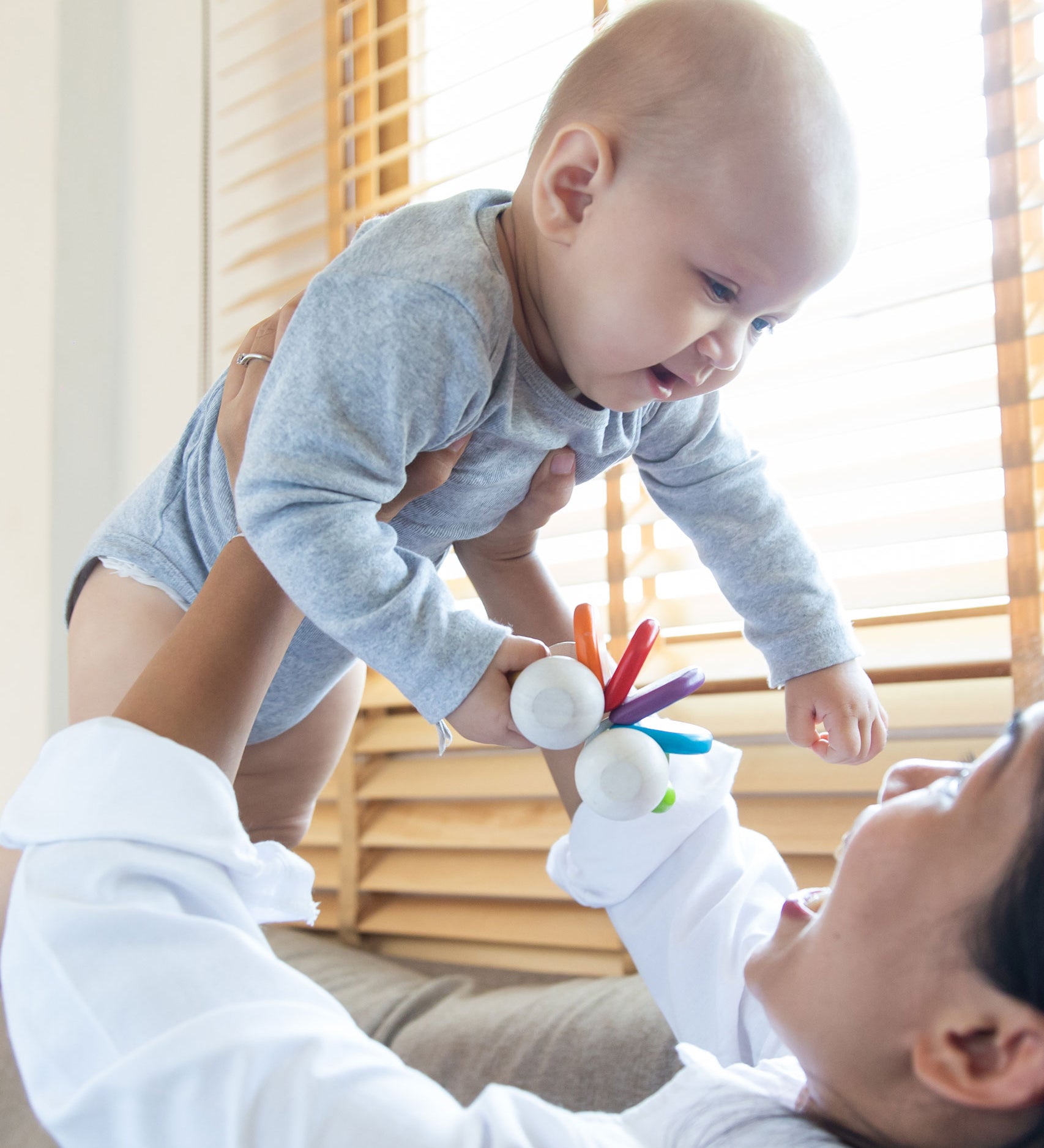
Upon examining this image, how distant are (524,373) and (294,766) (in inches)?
19.2

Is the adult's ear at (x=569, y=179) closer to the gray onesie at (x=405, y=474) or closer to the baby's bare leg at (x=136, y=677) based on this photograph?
the gray onesie at (x=405, y=474)

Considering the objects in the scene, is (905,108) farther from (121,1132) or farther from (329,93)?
(121,1132)

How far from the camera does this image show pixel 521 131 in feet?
6.11

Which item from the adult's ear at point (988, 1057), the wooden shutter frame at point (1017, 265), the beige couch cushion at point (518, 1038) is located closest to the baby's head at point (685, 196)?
the adult's ear at point (988, 1057)

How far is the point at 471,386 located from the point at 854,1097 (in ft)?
1.70

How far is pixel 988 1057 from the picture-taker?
0.51 metres

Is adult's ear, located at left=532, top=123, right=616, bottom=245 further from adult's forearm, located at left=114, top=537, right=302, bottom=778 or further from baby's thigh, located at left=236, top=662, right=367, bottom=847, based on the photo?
baby's thigh, located at left=236, top=662, right=367, bottom=847

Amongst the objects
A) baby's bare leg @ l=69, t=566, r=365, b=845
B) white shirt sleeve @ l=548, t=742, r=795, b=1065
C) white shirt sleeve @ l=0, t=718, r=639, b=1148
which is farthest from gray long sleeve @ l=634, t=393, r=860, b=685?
white shirt sleeve @ l=0, t=718, r=639, b=1148

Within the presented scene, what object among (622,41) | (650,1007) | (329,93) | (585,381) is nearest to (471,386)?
(585,381)

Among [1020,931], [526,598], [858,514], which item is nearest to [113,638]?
[526,598]

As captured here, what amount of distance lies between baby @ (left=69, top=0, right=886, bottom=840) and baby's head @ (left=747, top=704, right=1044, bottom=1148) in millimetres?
242

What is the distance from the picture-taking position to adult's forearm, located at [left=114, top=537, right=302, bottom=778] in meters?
0.61

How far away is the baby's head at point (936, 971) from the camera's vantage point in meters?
0.50

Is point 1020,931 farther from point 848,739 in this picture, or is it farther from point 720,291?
point 720,291
